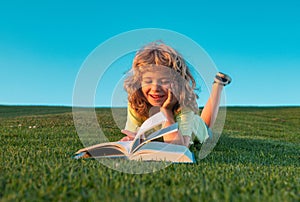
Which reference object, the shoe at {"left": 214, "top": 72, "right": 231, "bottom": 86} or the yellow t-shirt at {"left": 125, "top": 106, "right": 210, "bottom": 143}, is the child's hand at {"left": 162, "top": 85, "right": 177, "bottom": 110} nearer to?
the yellow t-shirt at {"left": 125, "top": 106, "right": 210, "bottom": 143}

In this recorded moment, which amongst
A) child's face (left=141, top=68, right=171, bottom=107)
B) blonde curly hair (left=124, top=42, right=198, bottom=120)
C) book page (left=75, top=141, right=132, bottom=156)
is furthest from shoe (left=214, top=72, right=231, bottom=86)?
book page (left=75, top=141, right=132, bottom=156)

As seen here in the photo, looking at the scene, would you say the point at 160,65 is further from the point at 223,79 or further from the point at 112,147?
the point at 223,79

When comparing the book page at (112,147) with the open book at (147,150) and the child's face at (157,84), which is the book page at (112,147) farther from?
the child's face at (157,84)

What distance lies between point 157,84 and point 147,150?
889mm

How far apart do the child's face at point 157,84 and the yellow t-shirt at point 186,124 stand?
0.35m

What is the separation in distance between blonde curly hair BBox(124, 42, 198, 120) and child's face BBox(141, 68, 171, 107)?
0.06 m

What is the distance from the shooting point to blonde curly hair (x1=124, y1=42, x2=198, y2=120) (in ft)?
11.0

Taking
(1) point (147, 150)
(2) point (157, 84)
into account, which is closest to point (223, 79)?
(2) point (157, 84)

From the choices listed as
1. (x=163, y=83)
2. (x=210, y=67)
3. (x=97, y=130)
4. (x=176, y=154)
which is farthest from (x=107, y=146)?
(x=210, y=67)

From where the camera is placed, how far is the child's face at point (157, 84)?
3.47m

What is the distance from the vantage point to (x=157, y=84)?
3.50 metres

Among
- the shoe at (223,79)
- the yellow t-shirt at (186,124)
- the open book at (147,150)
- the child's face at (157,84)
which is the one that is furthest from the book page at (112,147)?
the shoe at (223,79)

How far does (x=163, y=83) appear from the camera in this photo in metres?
3.48

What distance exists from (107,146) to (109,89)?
0.68 m
